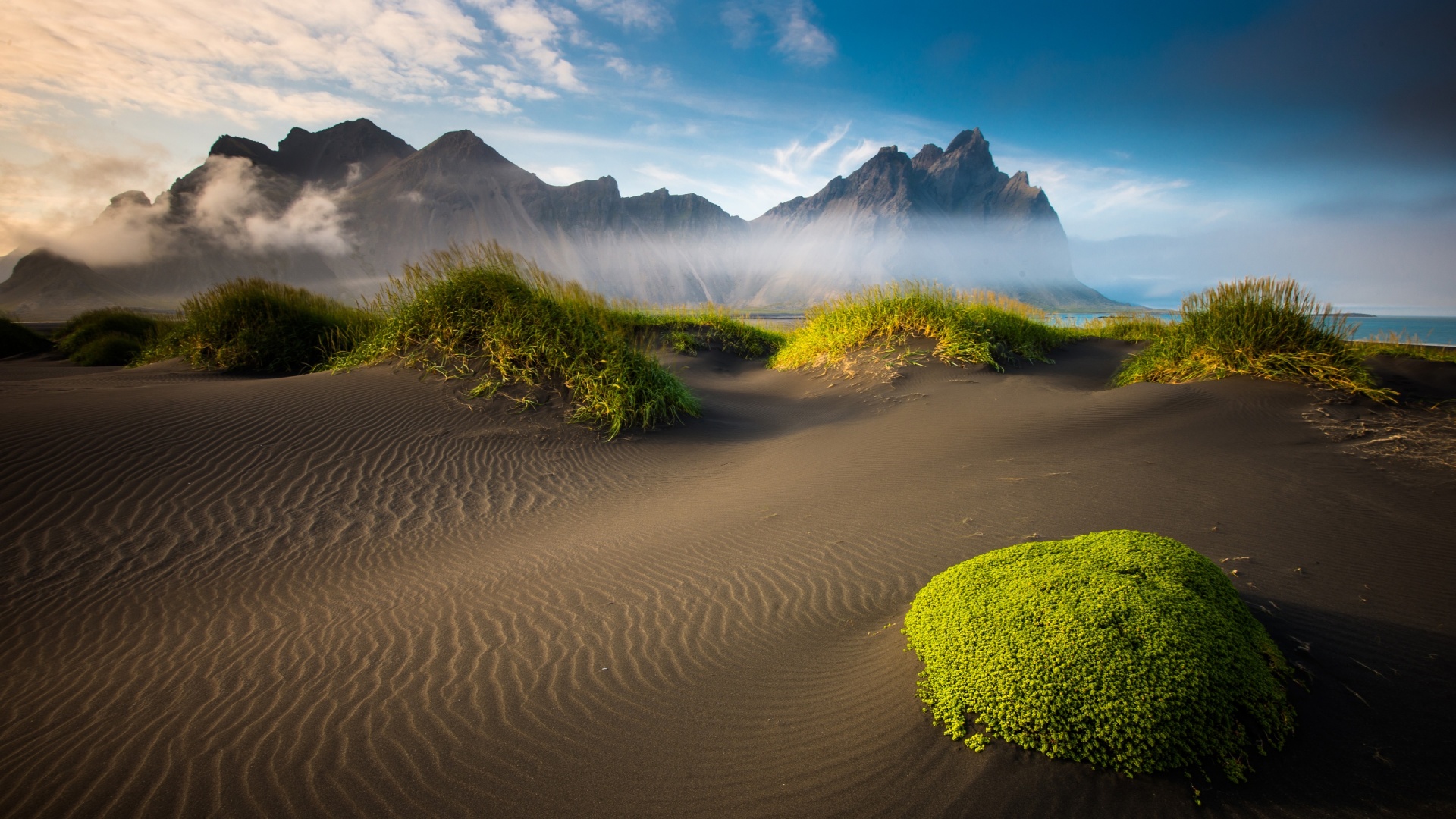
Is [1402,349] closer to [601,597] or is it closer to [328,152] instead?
[601,597]

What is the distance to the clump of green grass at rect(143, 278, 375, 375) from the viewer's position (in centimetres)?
1007

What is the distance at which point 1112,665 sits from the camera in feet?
6.17

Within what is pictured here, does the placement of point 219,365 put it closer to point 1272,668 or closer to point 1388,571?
point 1272,668

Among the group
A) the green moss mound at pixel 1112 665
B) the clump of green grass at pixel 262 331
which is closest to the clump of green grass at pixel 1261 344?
the green moss mound at pixel 1112 665

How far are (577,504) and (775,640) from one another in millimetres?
3200

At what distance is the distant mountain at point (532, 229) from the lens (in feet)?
414

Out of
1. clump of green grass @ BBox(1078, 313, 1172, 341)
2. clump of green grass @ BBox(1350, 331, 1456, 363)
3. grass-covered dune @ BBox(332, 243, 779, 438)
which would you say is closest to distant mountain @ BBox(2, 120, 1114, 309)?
clump of green grass @ BBox(1078, 313, 1172, 341)

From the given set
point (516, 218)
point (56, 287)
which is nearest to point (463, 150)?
point (516, 218)

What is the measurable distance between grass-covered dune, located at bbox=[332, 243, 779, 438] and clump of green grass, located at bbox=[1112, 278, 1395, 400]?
280 inches

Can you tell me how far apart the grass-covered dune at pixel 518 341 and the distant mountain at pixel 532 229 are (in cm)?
10262

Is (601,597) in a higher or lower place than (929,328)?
lower

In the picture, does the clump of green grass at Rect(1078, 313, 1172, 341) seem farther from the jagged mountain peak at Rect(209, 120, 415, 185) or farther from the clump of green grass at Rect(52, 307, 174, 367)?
the jagged mountain peak at Rect(209, 120, 415, 185)

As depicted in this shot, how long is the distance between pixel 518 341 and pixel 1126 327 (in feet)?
52.6

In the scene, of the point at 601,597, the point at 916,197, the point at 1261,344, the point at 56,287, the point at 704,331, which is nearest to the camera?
the point at 601,597
